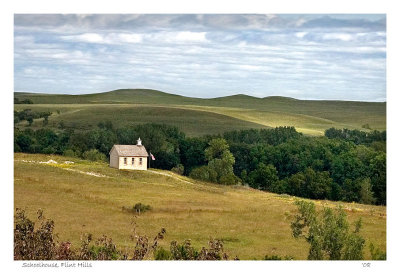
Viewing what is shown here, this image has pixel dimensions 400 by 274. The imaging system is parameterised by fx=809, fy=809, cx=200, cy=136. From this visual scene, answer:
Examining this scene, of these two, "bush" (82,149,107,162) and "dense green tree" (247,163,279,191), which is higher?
"bush" (82,149,107,162)

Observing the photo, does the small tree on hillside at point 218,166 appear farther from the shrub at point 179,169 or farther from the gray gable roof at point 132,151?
the gray gable roof at point 132,151

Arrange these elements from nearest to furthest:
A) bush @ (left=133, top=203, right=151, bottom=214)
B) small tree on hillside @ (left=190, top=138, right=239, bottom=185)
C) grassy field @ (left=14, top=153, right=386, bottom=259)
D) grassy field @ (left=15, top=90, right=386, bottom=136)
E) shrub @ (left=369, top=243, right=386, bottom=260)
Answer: shrub @ (left=369, top=243, right=386, bottom=260)
grassy field @ (left=14, top=153, right=386, bottom=259)
bush @ (left=133, top=203, right=151, bottom=214)
grassy field @ (left=15, top=90, right=386, bottom=136)
small tree on hillside @ (left=190, top=138, right=239, bottom=185)

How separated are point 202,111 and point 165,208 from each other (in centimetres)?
265

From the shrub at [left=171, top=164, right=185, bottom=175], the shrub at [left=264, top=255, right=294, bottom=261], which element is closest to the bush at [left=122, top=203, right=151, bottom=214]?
the shrub at [left=171, top=164, right=185, bottom=175]

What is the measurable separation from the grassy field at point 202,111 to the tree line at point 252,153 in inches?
7.8

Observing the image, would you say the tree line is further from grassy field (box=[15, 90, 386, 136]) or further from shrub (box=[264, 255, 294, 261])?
shrub (box=[264, 255, 294, 261])

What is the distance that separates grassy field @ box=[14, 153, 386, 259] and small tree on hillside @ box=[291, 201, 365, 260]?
272 millimetres

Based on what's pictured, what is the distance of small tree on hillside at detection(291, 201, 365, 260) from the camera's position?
48.4 ft

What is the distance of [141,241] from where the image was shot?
48.8ft

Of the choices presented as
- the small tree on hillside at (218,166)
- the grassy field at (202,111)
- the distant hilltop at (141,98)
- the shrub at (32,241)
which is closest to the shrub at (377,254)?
the grassy field at (202,111)

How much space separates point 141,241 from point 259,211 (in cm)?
271

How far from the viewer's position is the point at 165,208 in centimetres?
1609
